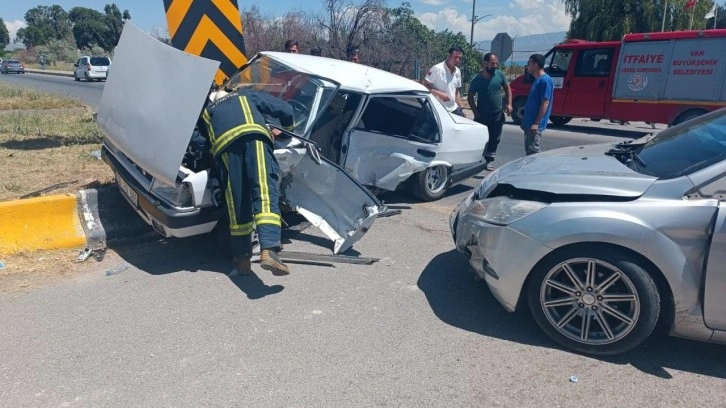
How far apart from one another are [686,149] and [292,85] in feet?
11.4

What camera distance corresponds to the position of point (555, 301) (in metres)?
3.32

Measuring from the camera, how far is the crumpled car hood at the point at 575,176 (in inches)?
129

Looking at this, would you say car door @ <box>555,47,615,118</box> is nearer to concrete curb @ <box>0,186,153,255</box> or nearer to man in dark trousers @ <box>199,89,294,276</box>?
man in dark trousers @ <box>199,89,294,276</box>

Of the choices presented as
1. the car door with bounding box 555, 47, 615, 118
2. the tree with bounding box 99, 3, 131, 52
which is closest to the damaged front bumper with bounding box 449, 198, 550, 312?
the car door with bounding box 555, 47, 615, 118

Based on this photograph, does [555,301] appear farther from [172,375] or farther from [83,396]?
[83,396]

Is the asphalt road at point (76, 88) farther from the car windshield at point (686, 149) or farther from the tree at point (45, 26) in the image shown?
the tree at point (45, 26)

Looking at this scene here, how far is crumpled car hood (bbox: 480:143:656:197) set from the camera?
10.8 ft

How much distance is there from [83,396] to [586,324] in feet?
9.05

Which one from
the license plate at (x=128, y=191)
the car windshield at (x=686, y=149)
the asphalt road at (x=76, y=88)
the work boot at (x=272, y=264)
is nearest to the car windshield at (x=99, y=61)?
the asphalt road at (x=76, y=88)

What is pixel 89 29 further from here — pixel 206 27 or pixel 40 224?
pixel 40 224

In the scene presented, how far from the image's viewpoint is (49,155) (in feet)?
23.6

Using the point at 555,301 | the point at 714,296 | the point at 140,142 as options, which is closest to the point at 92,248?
the point at 140,142

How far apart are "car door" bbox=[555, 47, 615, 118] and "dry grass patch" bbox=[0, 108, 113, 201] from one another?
11843mm

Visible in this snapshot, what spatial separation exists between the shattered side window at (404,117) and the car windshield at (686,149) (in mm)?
2647
